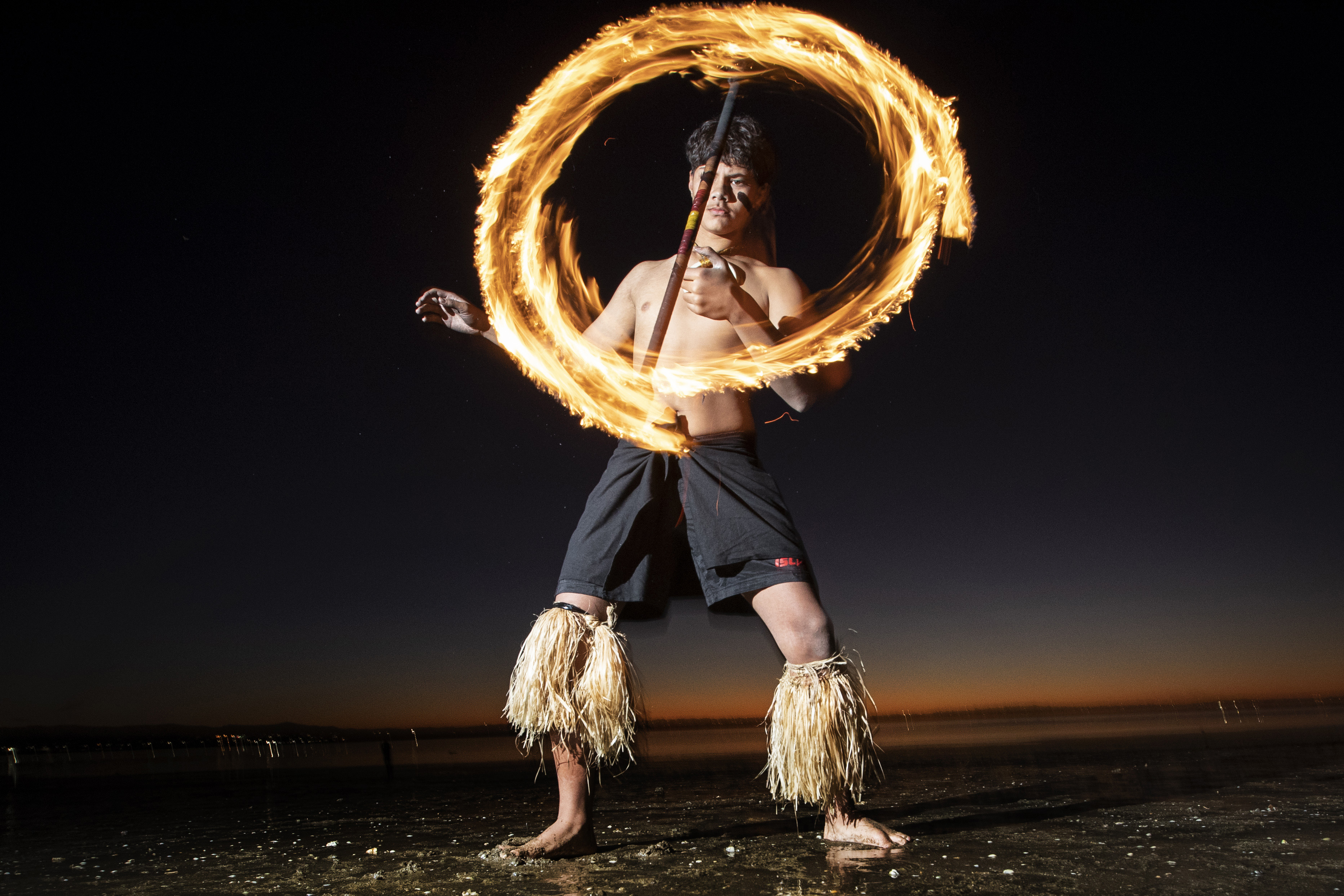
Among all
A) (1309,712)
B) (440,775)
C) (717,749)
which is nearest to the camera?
(440,775)

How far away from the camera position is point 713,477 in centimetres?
308

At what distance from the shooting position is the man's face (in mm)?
3305

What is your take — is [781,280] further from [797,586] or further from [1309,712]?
[1309,712]

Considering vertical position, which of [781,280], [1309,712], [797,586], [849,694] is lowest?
[1309,712]

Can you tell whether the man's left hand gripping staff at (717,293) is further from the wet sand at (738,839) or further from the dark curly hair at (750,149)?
the wet sand at (738,839)

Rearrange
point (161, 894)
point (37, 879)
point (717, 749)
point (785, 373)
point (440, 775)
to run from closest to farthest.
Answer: point (161, 894), point (37, 879), point (785, 373), point (440, 775), point (717, 749)

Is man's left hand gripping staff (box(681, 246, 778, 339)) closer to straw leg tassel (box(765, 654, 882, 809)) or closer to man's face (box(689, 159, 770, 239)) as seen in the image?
man's face (box(689, 159, 770, 239))

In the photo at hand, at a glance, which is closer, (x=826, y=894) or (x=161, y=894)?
(x=826, y=894)

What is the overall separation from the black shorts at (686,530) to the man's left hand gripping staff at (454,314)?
729 mm

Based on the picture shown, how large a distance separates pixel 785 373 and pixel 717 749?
13.9 meters

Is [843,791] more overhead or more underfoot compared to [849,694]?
more underfoot

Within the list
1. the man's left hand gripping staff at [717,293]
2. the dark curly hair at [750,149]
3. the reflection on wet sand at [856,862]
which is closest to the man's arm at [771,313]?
the man's left hand gripping staff at [717,293]

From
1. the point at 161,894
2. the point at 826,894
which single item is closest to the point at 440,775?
the point at 161,894

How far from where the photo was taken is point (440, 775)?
32.0 feet
